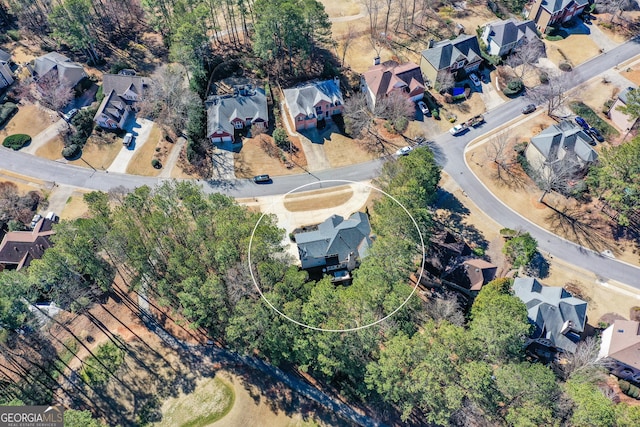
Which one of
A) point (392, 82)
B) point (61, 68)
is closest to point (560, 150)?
point (392, 82)

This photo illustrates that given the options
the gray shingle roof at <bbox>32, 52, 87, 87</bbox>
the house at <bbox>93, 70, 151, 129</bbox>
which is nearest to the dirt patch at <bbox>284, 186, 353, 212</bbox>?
the house at <bbox>93, 70, 151, 129</bbox>

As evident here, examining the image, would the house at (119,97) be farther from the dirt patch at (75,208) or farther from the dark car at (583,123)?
the dark car at (583,123)

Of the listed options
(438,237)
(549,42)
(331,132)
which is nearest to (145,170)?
(331,132)

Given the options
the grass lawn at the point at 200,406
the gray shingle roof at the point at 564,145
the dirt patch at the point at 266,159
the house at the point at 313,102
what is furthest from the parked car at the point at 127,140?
the gray shingle roof at the point at 564,145

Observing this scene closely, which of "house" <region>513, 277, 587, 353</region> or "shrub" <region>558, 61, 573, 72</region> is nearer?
"house" <region>513, 277, 587, 353</region>

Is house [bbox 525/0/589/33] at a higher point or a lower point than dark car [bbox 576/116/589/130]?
higher

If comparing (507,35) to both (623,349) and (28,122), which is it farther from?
(28,122)

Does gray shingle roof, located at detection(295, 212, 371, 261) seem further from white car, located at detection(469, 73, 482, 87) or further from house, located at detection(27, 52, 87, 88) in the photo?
Result: house, located at detection(27, 52, 87, 88)
